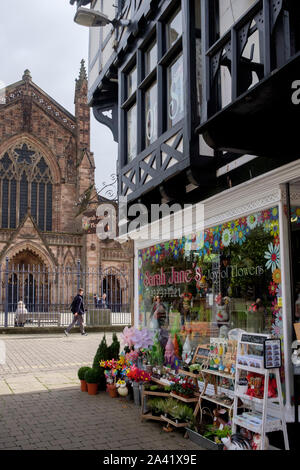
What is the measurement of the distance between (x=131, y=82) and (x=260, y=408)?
7470mm

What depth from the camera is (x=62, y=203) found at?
37906 mm

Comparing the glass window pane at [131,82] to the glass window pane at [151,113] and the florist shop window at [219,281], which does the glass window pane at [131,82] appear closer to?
the glass window pane at [151,113]

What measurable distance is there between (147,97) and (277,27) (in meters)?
4.63

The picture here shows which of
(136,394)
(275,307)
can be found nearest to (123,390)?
(136,394)

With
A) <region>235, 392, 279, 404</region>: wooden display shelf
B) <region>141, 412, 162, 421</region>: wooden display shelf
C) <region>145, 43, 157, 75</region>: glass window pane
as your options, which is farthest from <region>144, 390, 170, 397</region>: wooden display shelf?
<region>145, 43, 157, 75</region>: glass window pane

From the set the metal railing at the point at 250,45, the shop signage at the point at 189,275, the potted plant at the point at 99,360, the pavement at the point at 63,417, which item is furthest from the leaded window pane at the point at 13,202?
the metal railing at the point at 250,45

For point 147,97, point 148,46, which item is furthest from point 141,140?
point 148,46

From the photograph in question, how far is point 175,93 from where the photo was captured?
786 centimetres

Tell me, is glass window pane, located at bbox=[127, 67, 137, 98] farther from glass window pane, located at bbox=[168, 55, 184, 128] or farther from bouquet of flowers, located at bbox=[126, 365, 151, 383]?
bouquet of flowers, located at bbox=[126, 365, 151, 383]

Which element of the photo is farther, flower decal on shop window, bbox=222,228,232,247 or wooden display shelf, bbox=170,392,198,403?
flower decal on shop window, bbox=222,228,232,247

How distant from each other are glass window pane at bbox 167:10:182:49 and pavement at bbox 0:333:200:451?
611 centimetres

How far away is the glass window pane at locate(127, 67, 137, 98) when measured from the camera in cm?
994

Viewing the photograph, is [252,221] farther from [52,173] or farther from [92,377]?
[52,173]

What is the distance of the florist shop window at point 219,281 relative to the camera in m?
5.64
